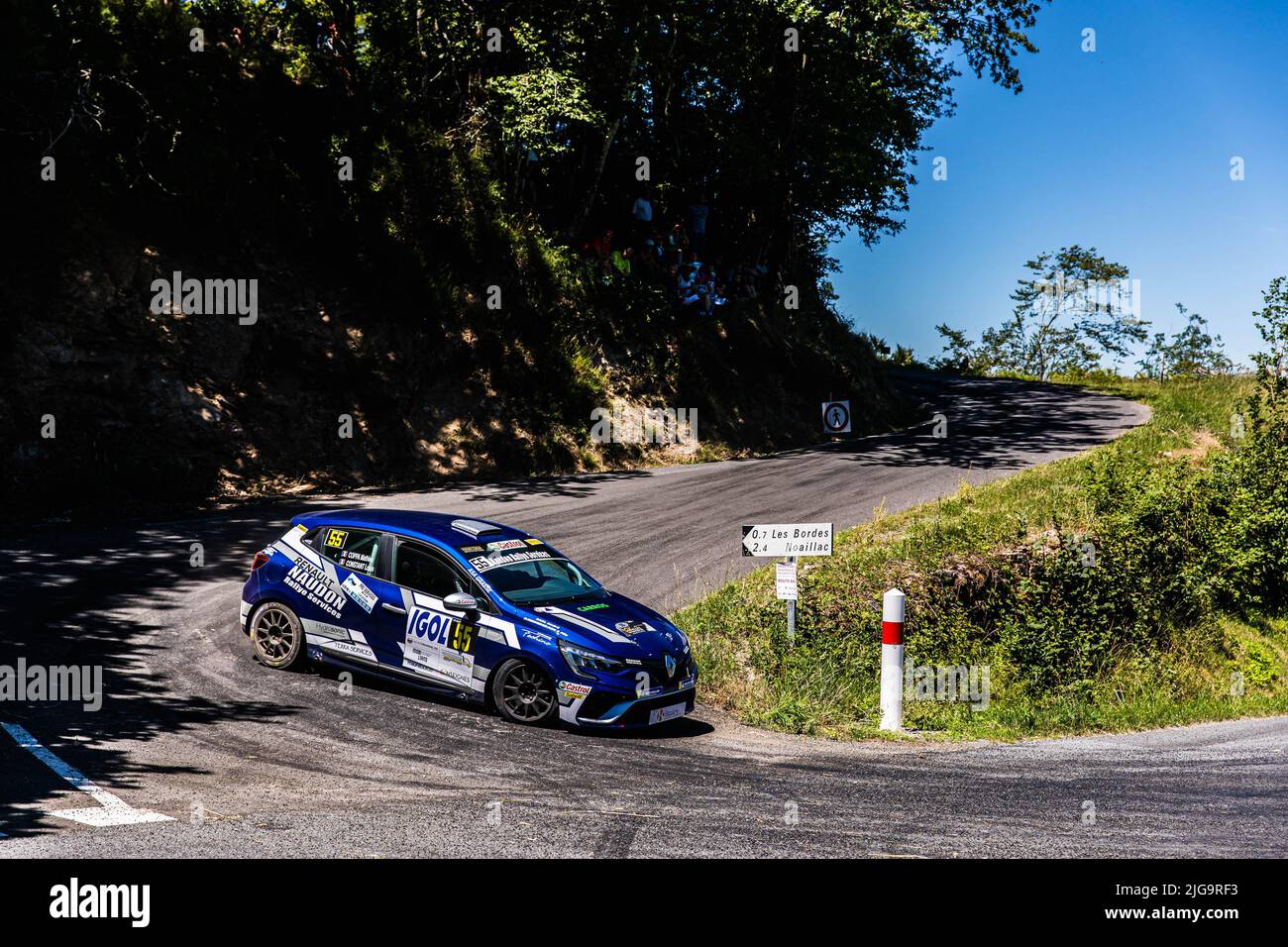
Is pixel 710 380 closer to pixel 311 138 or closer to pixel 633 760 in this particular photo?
pixel 311 138

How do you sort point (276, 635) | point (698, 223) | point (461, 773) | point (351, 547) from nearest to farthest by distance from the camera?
point (461, 773), point (351, 547), point (276, 635), point (698, 223)

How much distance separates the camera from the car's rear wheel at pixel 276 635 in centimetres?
1038

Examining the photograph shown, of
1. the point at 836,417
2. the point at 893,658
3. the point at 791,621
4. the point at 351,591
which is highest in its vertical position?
the point at 836,417

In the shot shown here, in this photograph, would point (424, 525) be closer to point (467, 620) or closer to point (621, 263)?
point (467, 620)

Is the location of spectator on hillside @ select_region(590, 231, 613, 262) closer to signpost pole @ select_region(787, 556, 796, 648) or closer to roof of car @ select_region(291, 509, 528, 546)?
signpost pole @ select_region(787, 556, 796, 648)

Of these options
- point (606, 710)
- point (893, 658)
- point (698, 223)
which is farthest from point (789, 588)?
point (698, 223)

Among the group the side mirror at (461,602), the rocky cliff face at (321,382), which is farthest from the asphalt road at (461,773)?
the rocky cliff face at (321,382)

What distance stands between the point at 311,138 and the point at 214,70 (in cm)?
237

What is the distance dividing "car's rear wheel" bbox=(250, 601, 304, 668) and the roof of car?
941 mm

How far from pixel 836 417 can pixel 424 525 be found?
18.7 metres

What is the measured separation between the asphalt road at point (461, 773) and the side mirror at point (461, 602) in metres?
0.98

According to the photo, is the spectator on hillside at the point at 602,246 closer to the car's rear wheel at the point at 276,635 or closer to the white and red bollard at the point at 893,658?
the car's rear wheel at the point at 276,635

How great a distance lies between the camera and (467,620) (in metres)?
9.52

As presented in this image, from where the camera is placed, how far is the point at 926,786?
7.83 meters
